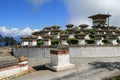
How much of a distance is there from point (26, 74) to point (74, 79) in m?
4.69

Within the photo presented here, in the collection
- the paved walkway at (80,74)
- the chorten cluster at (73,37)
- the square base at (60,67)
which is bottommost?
the paved walkway at (80,74)

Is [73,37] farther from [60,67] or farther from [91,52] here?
[60,67]

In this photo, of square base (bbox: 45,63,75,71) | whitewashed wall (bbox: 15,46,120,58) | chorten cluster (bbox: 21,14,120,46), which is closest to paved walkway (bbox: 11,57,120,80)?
square base (bbox: 45,63,75,71)

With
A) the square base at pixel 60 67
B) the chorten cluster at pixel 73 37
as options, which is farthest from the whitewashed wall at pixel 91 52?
the square base at pixel 60 67

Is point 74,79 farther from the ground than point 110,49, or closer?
closer

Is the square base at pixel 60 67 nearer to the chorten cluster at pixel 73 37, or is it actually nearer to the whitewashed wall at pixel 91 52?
the whitewashed wall at pixel 91 52

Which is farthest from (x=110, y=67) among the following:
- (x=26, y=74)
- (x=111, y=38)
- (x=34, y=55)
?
(x=34, y=55)

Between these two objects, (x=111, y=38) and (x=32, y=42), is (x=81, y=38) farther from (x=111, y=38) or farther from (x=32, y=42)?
(x=32, y=42)

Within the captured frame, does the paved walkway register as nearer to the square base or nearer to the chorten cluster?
the square base

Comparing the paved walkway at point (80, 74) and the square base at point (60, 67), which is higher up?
the square base at point (60, 67)

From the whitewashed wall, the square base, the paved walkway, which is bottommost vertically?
the paved walkway

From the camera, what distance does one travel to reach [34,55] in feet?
93.4

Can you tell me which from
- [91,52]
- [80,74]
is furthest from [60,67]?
[91,52]

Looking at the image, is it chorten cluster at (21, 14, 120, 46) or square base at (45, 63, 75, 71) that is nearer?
square base at (45, 63, 75, 71)
